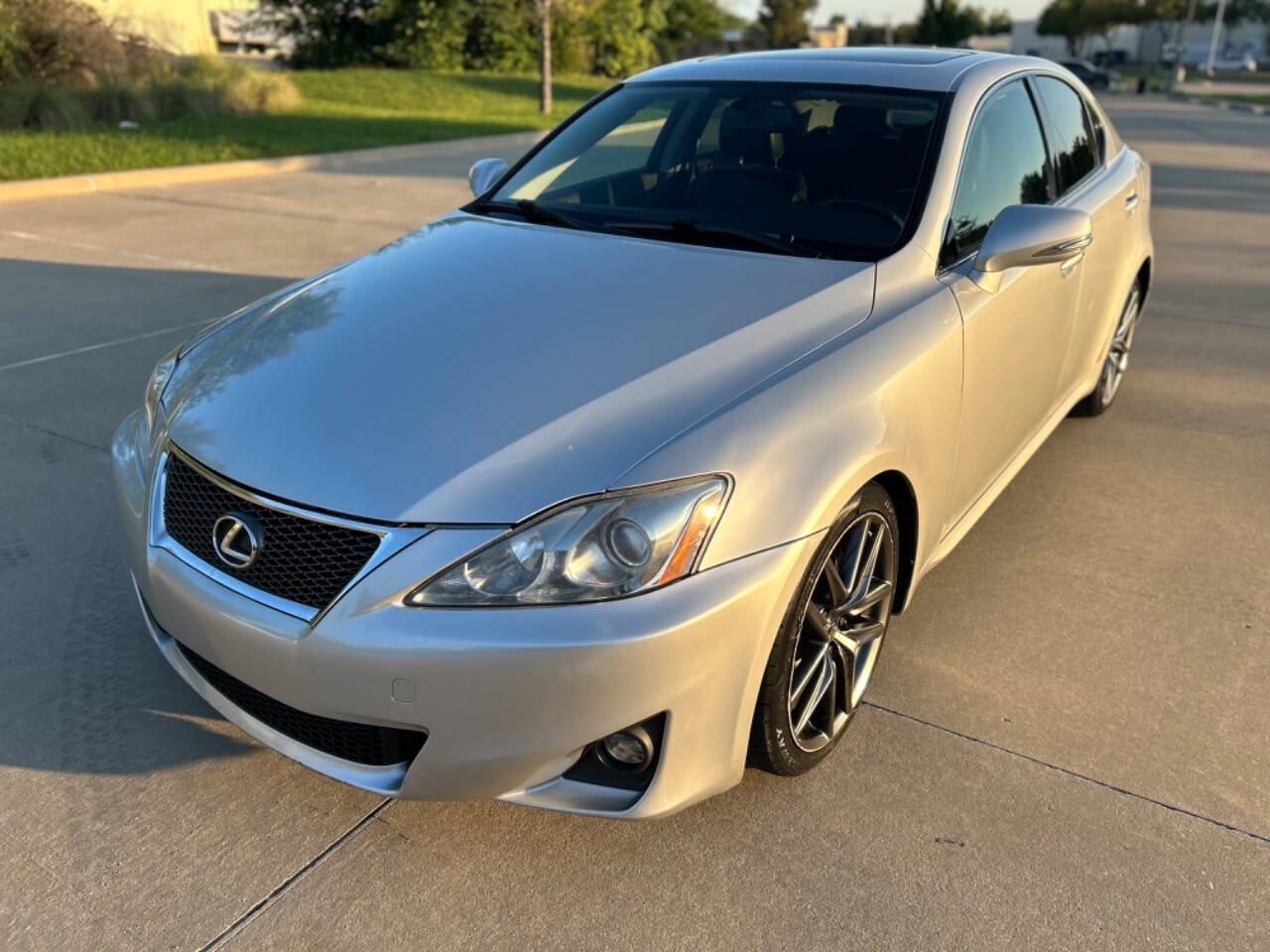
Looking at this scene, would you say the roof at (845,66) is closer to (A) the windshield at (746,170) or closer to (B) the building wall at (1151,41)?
(A) the windshield at (746,170)

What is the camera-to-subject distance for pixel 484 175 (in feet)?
13.3

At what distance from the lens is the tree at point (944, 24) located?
6769 cm

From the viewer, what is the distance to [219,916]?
2.11 meters

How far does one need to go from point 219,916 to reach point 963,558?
102 inches

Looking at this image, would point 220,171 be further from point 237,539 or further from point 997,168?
point 237,539

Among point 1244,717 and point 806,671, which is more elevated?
point 806,671

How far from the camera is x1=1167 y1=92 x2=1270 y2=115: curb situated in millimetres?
29812

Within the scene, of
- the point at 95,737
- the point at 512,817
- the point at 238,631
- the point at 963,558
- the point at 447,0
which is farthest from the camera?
the point at 447,0

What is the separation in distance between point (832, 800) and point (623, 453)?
1036 millimetres

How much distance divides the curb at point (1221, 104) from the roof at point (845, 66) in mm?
31042

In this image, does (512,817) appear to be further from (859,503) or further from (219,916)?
(859,503)

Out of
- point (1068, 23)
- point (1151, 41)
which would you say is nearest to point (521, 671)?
point (1068, 23)

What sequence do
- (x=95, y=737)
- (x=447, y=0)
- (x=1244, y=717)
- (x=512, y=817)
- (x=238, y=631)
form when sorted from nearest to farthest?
1. (x=238, y=631)
2. (x=512, y=817)
3. (x=95, y=737)
4. (x=1244, y=717)
5. (x=447, y=0)

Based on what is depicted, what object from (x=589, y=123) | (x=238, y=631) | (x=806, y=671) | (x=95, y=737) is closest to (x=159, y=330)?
(x=589, y=123)
